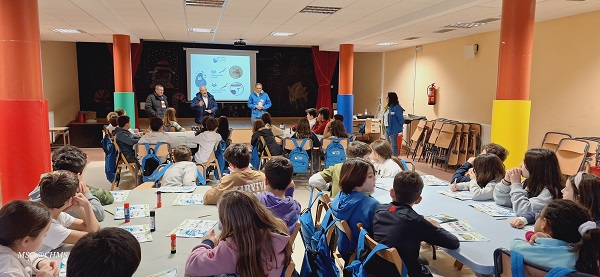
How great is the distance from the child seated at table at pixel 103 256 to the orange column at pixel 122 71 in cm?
859

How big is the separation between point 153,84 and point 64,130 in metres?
3.67

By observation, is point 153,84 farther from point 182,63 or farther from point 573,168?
point 573,168

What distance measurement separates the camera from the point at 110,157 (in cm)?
633

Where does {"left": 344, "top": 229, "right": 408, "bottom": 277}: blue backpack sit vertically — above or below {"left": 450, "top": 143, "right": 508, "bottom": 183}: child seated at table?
below

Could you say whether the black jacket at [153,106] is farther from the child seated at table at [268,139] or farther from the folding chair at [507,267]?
the folding chair at [507,267]

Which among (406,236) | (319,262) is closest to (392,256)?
(406,236)

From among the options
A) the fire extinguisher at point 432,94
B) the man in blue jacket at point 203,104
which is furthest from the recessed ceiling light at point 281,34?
the fire extinguisher at point 432,94

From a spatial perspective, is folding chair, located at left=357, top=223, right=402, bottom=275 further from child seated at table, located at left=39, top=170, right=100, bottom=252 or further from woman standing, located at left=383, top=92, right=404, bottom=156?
woman standing, located at left=383, top=92, right=404, bottom=156

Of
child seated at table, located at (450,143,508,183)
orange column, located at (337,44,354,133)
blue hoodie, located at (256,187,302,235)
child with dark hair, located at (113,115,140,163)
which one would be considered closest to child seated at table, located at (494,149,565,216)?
child seated at table, located at (450,143,508,183)

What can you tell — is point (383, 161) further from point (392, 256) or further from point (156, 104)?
point (156, 104)

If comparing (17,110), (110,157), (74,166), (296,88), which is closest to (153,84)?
(296,88)

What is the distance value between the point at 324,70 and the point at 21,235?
12.5 m

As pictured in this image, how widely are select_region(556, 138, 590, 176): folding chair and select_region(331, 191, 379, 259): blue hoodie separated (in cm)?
430

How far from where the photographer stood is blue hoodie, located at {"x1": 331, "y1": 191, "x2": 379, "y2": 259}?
8.86ft
